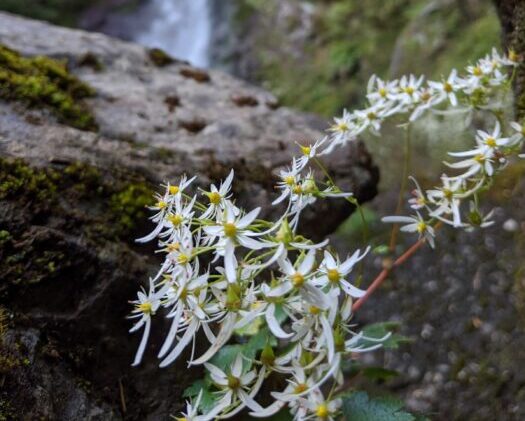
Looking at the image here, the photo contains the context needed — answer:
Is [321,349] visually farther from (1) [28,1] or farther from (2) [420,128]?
(1) [28,1]

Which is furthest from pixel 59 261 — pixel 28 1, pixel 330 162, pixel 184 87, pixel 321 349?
pixel 28 1

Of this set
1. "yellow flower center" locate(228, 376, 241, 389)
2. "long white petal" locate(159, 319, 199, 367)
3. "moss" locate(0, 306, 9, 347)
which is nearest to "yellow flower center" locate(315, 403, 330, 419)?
"yellow flower center" locate(228, 376, 241, 389)

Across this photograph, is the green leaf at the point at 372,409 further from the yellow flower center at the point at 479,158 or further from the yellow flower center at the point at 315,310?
the yellow flower center at the point at 479,158

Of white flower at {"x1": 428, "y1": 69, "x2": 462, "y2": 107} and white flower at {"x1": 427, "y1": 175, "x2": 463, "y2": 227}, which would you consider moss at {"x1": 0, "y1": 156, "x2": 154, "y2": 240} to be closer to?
white flower at {"x1": 427, "y1": 175, "x2": 463, "y2": 227}

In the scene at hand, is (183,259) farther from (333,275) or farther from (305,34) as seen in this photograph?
(305,34)

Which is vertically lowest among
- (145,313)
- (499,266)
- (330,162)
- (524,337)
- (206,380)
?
(206,380)
